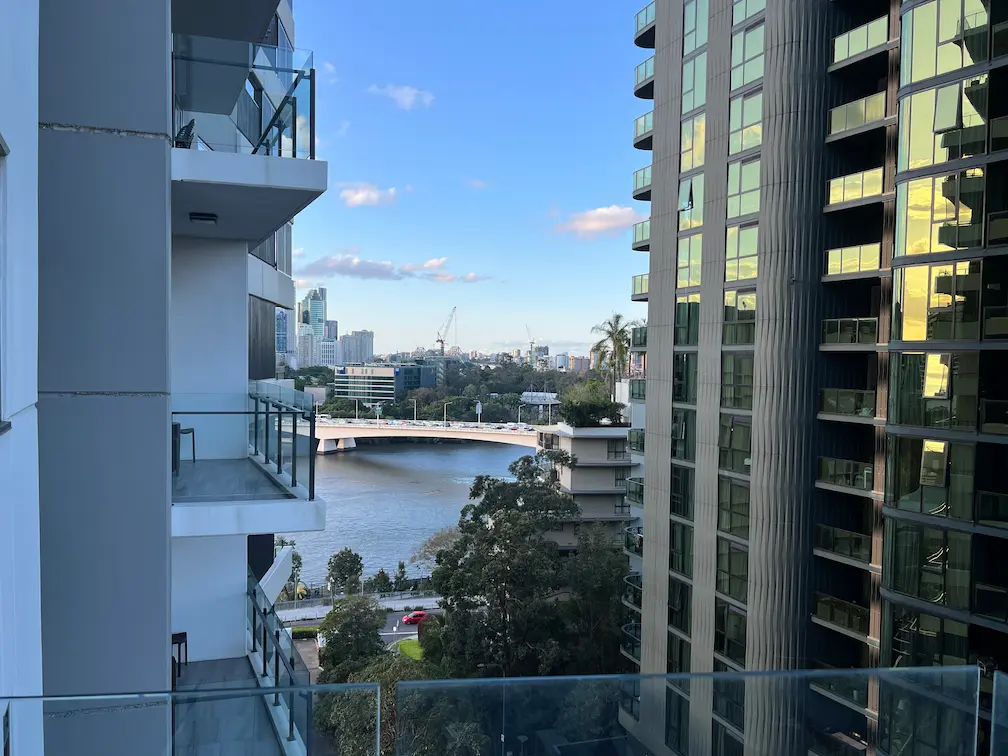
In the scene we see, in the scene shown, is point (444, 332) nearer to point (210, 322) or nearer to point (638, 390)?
point (638, 390)

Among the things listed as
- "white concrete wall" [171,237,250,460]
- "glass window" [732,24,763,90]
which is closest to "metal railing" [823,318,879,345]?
"glass window" [732,24,763,90]

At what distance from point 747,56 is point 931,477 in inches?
379

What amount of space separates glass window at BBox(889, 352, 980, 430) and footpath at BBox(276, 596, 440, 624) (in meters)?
27.2

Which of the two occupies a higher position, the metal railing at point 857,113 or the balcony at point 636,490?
the metal railing at point 857,113

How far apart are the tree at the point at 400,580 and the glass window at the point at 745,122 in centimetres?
2769

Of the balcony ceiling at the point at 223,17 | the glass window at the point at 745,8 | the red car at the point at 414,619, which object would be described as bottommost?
the red car at the point at 414,619

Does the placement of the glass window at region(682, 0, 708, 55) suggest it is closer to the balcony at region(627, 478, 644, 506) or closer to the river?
the balcony at region(627, 478, 644, 506)

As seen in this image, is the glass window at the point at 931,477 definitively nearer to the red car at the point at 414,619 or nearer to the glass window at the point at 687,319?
the glass window at the point at 687,319

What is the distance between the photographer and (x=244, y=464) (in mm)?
5746

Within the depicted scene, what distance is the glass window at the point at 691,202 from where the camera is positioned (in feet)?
60.2

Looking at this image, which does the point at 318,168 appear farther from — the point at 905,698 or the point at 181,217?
the point at 905,698

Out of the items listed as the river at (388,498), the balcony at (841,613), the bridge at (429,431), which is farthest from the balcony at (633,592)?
the bridge at (429,431)

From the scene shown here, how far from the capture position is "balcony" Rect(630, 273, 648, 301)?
22.1 metres

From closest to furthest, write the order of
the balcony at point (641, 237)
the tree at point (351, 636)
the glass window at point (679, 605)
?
the glass window at point (679, 605) < the balcony at point (641, 237) < the tree at point (351, 636)
